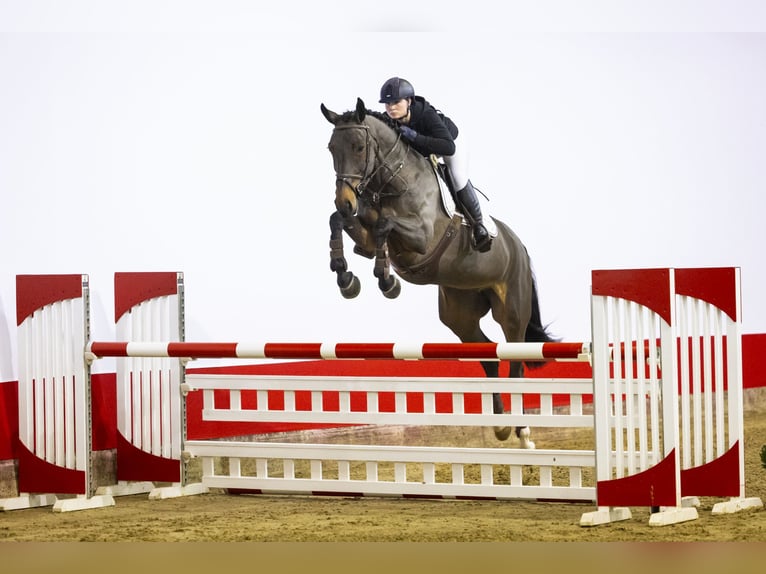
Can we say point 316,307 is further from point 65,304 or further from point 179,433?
point 65,304

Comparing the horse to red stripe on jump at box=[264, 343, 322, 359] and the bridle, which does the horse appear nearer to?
the bridle

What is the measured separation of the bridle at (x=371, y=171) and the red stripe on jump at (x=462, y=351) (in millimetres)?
982

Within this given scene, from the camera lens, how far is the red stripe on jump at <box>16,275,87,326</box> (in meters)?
4.06

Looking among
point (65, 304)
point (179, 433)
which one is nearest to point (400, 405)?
point (179, 433)

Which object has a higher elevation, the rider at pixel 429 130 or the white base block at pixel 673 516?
the rider at pixel 429 130

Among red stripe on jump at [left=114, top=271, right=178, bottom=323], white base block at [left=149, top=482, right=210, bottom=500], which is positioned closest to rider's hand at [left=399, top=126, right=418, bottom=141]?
red stripe on jump at [left=114, top=271, right=178, bottom=323]

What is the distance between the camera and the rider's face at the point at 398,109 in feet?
15.8

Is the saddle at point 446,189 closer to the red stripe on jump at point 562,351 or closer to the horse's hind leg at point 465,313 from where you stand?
the horse's hind leg at point 465,313

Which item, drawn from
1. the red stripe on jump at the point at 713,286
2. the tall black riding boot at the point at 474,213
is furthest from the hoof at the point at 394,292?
the red stripe on jump at the point at 713,286

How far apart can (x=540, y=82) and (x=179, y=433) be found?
8.50 ft

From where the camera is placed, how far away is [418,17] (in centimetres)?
527

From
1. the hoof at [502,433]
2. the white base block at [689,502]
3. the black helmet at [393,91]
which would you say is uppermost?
the black helmet at [393,91]

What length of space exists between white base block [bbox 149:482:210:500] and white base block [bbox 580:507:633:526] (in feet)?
5.26

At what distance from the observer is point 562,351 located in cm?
350
